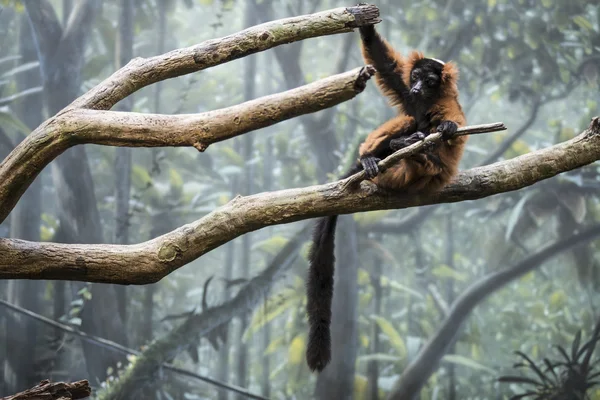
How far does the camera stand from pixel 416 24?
7.85 m

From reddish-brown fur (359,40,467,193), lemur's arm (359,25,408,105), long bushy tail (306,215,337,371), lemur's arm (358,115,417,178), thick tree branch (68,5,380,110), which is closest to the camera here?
thick tree branch (68,5,380,110)

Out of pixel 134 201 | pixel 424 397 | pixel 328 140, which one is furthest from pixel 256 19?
pixel 424 397

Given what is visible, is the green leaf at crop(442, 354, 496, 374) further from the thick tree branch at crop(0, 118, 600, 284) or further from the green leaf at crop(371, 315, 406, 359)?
the thick tree branch at crop(0, 118, 600, 284)

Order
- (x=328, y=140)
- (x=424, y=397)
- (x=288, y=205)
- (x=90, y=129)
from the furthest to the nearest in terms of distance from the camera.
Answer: (x=328, y=140) → (x=424, y=397) → (x=288, y=205) → (x=90, y=129)

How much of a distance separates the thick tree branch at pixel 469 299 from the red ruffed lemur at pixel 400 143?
3739mm

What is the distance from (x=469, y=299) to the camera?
7105 millimetres

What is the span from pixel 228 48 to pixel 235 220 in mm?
789

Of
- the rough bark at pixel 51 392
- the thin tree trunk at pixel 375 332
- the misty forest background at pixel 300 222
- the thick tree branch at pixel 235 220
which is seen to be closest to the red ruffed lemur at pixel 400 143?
the thick tree branch at pixel 235 220

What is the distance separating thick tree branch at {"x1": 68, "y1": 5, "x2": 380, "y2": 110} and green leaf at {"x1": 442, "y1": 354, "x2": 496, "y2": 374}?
17.2 feet

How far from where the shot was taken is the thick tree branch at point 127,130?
7.97ft

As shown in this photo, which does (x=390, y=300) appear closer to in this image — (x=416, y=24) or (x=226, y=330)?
(x=226, y=330)

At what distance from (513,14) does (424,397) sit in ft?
16.4

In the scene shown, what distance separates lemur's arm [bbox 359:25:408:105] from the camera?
372 cm

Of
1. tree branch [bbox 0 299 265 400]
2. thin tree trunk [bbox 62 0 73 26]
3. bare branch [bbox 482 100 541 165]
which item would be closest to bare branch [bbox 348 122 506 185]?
tree branch [bbox 0 299 265 400]
